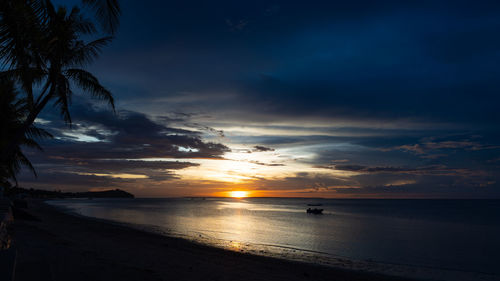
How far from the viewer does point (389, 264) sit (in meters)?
19.8

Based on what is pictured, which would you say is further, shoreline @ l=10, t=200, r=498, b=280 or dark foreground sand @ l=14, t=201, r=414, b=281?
shoreline @ l=10, t=200, r=498, b=280

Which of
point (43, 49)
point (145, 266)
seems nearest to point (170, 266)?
point (145, 266)

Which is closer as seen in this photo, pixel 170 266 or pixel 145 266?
pixel 145 266

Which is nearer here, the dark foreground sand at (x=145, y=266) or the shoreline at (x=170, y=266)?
the dark foreground sand at (x=145, y=266)

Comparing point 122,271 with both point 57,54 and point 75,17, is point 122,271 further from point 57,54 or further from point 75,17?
point 75,17

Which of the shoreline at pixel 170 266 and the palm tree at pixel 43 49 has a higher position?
the palm tree at pixel 43 49

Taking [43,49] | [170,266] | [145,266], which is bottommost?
[170,266]

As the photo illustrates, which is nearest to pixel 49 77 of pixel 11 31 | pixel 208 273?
pixel 11 31

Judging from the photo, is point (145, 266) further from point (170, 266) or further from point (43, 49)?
point (43, 49)

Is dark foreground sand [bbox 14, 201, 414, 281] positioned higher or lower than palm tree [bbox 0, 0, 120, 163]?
lower

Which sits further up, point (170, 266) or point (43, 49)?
point (43, 49)

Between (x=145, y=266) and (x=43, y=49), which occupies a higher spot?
(x=43, y=49)

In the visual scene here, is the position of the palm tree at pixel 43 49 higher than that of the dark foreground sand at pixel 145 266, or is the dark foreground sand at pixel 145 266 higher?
the palm tree at pixel 43 49

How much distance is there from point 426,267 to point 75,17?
76.8ft
